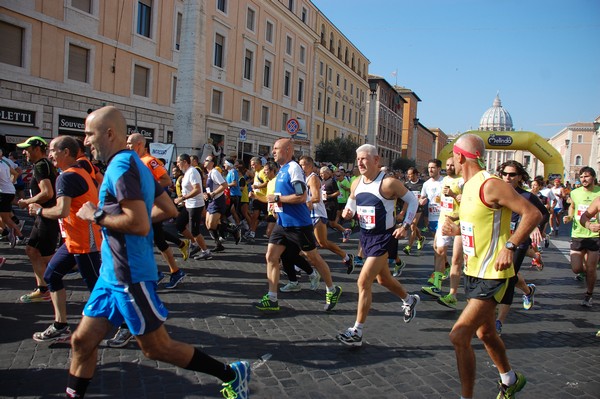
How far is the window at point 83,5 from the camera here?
64.5 feet

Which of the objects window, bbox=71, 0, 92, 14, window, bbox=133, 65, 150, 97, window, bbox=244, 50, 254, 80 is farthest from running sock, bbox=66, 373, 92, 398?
window, bbox=244, 50, 254, 80

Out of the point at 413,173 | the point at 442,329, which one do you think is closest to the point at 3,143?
the point at 413,173

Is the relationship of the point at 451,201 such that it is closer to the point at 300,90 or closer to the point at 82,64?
the point at 82,64

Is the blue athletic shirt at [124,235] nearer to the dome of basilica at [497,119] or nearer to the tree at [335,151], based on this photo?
the tree at [335,151]

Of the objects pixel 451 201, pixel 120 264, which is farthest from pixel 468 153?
pixel 451 201

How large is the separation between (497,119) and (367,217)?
176 meters

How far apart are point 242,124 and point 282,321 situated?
28.7 m

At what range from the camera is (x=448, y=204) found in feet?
25.2

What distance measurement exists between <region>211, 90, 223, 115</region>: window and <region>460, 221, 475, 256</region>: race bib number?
27629mm

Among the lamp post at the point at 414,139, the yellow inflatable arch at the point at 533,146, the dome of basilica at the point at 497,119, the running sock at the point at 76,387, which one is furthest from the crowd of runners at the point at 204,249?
the dome of basilica at the point at 497,119

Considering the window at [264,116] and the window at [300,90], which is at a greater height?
the window at [300,90]

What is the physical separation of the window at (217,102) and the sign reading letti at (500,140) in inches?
692

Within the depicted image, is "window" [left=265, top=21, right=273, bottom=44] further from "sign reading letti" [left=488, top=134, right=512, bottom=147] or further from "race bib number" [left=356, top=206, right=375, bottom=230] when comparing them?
"race bib number" [left=356, top=206, right=375, bottom=230]

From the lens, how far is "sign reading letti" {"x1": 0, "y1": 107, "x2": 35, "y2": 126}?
1711 centimetres
